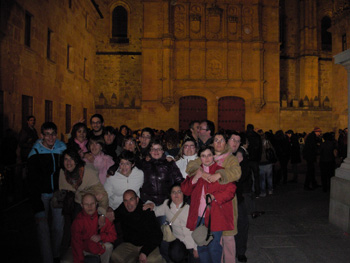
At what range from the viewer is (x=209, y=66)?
70.2ft

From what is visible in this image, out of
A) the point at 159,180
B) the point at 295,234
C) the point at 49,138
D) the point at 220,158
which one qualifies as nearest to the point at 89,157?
the point at 49,138

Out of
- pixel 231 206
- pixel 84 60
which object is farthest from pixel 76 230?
pixel 84 60

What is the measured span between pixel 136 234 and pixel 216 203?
4.07 feet

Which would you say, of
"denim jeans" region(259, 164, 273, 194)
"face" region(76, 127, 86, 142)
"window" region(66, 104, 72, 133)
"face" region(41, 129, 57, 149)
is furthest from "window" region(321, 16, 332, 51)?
"face" region(41, 129, 57, 149)

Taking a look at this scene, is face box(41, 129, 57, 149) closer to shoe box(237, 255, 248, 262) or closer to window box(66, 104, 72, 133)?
shoe box(237, 255, 248, 262)

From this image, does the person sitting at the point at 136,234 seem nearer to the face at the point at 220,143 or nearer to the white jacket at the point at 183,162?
the white jacket at the point at 183,162

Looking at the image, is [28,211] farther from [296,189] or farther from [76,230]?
[296,189]

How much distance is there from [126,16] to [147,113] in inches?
402

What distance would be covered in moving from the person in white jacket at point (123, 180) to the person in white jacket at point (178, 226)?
0.42 meters

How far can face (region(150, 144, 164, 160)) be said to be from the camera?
4496 mm

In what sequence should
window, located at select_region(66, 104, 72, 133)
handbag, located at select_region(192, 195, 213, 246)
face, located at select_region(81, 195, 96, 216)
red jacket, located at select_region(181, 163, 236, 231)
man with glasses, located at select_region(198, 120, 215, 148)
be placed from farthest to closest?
window, located at select_region(66, 104, 72, 133), man with glasses, located at select_region(198, 120, 215, 148), face, located at select_region(81, 195, 96, 216), red jacket, located at select_region(181, 163, 236, 231), handbag, located at select_region(192, 195, 213, 246)

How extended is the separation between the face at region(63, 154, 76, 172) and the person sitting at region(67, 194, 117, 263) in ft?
1.77

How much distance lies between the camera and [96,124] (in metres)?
6.05

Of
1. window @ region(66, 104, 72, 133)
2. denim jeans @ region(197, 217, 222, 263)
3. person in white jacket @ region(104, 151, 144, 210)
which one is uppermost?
window @ region(66, 104, 72, 133)
